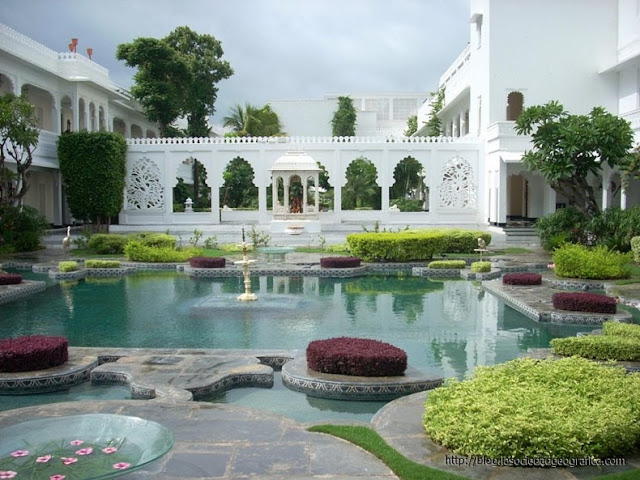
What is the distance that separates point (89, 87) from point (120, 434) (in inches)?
1112

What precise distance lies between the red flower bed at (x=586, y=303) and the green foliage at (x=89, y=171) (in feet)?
62.5

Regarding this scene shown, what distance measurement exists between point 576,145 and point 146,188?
16948 millimetres

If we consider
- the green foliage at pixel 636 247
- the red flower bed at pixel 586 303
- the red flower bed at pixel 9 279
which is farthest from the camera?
the green foliage at pixel 636 247

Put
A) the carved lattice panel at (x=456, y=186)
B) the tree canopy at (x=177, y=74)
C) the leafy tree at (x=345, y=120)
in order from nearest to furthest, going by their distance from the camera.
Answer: the carved lattice panel at (x=456, y=186) → the tree canopy at (x=177, y=74) → the leafy tree at (x=345, y=120)

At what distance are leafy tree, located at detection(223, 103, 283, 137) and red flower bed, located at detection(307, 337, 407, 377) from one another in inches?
1208

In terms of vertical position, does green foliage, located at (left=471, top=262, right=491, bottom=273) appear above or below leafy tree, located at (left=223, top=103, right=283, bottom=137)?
below

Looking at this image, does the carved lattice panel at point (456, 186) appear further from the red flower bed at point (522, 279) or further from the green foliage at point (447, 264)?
the red flower bed at point (522, 279)

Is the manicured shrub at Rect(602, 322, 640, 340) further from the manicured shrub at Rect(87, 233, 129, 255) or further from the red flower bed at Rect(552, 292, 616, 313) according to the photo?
the manicured shrub at Rect(87, 233, 129, 255)

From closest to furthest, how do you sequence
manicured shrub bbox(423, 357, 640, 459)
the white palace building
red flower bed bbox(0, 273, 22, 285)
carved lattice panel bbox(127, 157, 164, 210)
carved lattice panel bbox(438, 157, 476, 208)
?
1. manicured shrub bbox(423, 357, 640, 459)
2. red flower bed bbox(0, 273, 22, 285)
3. the white palace building
4. carved lattice panel bbox(438, 157, 476, 208)
5. carved lattice panel bbox(127, 157, 164, 210)

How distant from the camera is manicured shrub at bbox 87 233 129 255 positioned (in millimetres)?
20906

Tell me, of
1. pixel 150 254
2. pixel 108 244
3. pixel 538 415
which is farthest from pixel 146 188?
pixel 538 415

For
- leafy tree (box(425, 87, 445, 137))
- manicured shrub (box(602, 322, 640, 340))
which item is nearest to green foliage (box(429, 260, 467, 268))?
manicured shrub (box(602, 322, 640, 340))

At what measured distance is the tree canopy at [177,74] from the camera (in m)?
31.8

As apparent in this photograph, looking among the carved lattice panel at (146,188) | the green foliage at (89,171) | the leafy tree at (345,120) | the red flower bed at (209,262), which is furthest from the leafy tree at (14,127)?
the leafy tree at (345,120)
